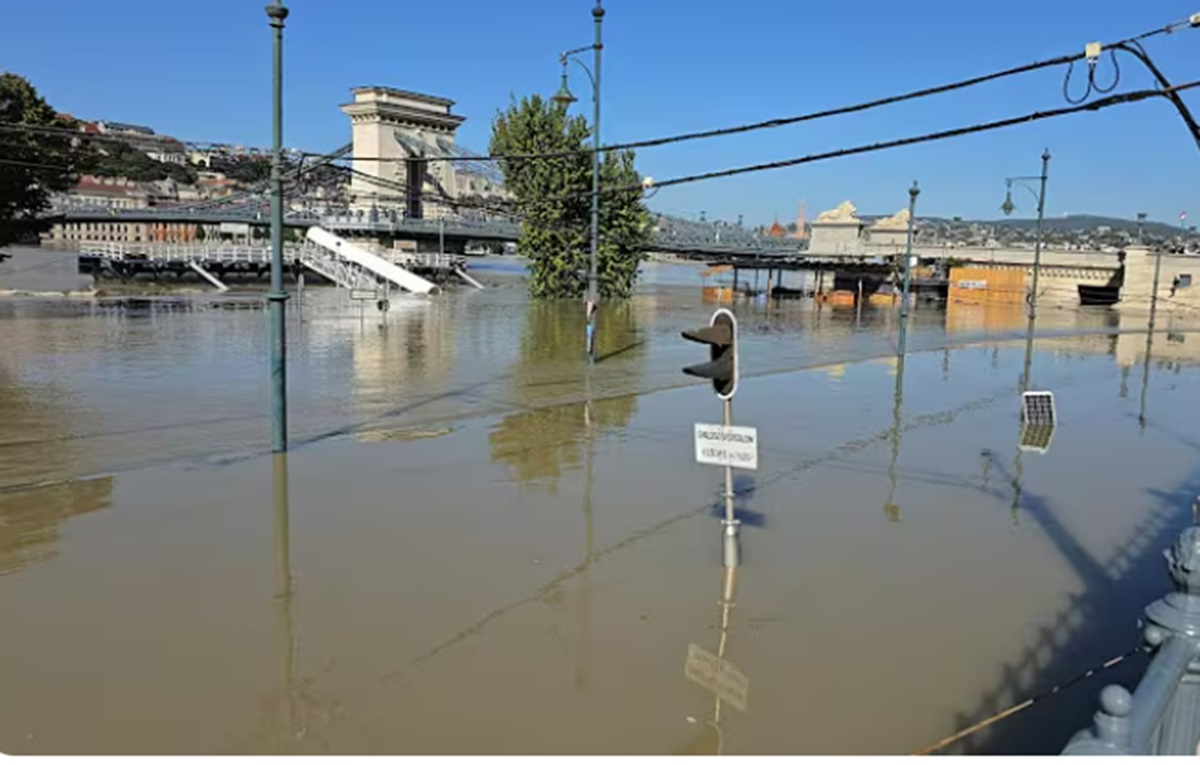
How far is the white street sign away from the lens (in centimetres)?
809

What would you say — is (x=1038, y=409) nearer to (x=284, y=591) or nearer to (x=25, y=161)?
(x=284, y=591)

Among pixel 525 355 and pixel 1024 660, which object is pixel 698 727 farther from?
pixel 525 355

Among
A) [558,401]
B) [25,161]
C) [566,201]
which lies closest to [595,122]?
[558,401]

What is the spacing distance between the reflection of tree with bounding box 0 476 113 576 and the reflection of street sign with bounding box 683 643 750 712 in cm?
644

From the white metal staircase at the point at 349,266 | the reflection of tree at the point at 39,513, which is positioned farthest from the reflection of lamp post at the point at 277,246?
the white metal staircase at the point at 349,266

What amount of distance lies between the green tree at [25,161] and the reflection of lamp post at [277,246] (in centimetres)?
4008

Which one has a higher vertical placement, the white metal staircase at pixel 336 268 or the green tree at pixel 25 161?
the green tree at pixel 25 161

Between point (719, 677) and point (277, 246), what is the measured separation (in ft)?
27.0

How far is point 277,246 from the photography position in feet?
37.8

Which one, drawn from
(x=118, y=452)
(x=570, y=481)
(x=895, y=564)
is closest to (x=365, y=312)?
(x=118, y=452)

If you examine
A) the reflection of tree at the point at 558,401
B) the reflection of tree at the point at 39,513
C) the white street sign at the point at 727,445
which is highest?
the white street sign at the point at 727,445

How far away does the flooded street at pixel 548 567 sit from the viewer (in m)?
5.84

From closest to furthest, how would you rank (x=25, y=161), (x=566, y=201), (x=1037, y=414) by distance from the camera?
(x=1037, y=414), (x=25, y=161), (x=566, y=201)

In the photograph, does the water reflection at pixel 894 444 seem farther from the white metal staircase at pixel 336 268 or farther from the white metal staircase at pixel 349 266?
the white metal staircase at pixel 349 266
